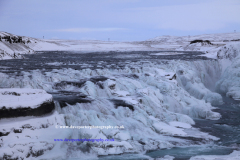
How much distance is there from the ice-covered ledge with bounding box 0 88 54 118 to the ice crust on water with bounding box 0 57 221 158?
79 cm

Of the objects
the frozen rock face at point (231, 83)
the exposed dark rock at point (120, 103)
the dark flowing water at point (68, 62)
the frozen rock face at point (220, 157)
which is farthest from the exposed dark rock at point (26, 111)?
the frozen rock face at point (231, 83)

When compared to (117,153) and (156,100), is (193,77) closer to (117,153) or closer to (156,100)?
(156,100)

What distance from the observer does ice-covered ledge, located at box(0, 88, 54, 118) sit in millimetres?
9884

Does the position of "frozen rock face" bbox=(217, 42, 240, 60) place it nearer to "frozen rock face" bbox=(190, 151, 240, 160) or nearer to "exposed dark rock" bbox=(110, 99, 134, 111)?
"exposed dark rock" bbox=(110, 99, 134, 111)

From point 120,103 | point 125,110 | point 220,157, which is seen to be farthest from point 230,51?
point 220,157

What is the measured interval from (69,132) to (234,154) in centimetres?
606

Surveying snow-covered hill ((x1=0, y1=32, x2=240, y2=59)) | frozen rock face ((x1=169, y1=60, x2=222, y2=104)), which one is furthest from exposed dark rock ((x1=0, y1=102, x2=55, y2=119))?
snow-covered hill ((x1=0, y1=32, x2=240, y2=59))

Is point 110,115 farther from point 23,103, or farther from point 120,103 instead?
point 23,103

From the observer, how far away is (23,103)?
10.2 meters

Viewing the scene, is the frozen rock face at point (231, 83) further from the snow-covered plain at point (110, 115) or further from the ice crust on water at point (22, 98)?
the ice crust on water at point (22, 98)

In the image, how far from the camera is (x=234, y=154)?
10.0 meters

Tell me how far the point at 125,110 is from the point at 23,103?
4.69 metres

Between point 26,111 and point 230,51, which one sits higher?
point 230,51

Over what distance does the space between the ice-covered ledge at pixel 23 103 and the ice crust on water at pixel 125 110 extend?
0.79 meters
